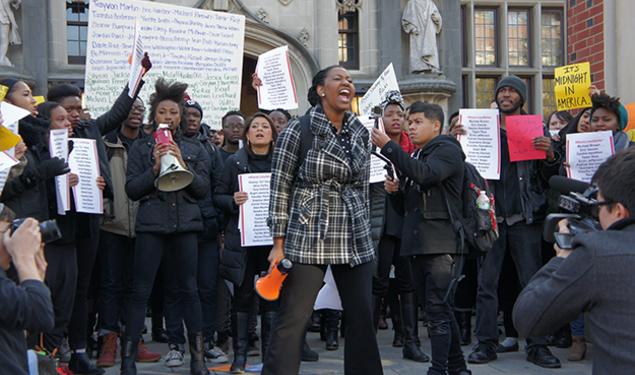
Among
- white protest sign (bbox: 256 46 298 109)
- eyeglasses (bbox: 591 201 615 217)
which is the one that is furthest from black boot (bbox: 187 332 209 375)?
eyeglasses (bbox: 591 201 615 217)

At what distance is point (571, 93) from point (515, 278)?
184 cm

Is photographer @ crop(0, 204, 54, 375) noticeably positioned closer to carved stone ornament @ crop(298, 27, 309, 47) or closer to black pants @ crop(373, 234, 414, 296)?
black pants @ crop(373, 234, 414, 296)

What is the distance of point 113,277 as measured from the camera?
4988 millimetres

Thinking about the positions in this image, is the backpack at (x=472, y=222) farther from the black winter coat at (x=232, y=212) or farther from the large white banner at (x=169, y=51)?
the large white banner at (x=169, y=51)

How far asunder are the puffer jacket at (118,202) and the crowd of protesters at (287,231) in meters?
0.01

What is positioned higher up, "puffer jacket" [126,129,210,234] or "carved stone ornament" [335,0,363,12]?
"carved stone ornament" [335,0,363,12]

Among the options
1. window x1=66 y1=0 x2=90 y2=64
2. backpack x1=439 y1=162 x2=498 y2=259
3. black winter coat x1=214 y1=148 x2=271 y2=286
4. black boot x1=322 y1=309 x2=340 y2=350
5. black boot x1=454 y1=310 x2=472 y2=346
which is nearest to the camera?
backpack x1=439 y1=162 x2=498 y2=259

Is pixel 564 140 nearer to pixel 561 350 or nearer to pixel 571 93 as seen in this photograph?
pixel 571 93

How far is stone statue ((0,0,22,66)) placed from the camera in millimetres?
10945

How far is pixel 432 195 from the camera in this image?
13.8 ft

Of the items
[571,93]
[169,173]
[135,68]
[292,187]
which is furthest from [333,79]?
[571,93]

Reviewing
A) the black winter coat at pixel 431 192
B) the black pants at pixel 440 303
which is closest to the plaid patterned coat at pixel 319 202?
the black winter coat at pixel 431 192

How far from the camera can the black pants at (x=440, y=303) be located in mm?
4012

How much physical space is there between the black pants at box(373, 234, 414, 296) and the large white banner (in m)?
2.15
